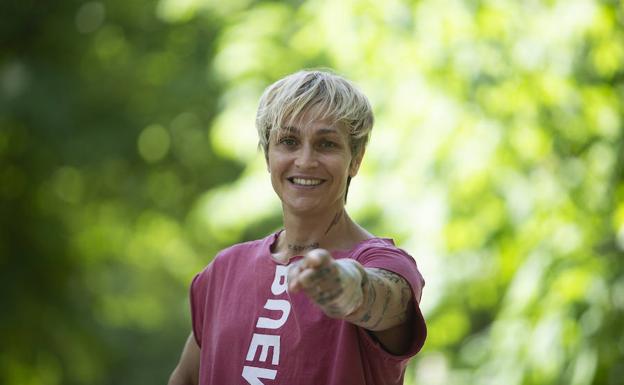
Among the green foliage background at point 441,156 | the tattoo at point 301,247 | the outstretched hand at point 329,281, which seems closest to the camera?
the outstretched hand at point 329,281

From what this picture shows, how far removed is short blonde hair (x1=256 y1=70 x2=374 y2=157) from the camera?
2.19m

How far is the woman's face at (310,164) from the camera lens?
7.20 ft

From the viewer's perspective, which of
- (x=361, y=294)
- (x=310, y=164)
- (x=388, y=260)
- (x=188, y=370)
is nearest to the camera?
(x=361, y=294)

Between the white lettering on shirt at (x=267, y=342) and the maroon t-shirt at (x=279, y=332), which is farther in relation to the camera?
the white lettering on shirt at (x=267, y=342)

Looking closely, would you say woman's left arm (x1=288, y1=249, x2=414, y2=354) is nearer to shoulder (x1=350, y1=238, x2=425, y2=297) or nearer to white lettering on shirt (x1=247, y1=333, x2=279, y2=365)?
shoulder (x1=350, y1=238, x2=425, y2=297)

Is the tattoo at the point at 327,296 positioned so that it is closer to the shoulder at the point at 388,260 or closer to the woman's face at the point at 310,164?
the shoulder at the point at 388,260

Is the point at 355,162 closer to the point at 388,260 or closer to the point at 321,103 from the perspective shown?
the point at 321,103

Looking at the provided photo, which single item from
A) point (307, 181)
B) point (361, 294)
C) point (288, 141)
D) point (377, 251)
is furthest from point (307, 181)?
point (361, 294)

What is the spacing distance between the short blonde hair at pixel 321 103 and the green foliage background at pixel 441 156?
7.70 feet

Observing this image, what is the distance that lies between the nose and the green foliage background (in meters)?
2.45

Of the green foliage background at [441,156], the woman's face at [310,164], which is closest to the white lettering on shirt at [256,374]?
the woman's face at [310,164]

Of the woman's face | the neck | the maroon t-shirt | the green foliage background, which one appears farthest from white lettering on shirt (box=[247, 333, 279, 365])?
the green foliage background

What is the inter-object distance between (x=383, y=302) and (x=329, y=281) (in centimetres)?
25

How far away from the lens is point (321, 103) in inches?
86.4
